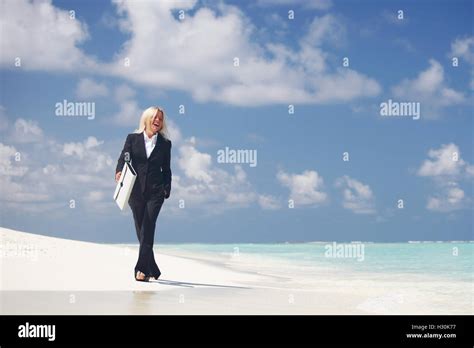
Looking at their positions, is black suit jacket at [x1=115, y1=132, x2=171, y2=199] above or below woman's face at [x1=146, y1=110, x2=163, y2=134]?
below

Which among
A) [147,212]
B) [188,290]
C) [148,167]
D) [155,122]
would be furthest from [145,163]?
[188,290]

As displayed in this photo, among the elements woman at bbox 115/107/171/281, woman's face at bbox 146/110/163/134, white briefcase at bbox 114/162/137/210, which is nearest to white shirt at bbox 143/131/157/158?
woman at bbox 115/107/171/281

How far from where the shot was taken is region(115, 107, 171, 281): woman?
10203 mm

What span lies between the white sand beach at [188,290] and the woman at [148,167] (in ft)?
3.34

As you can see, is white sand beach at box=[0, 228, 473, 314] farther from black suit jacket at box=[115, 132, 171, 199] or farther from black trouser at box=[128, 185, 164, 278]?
black suit jacket at box=[115, 132, 171, 199]

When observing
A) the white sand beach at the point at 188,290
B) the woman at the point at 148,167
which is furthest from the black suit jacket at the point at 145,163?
the white sand beach at the point at 188,290

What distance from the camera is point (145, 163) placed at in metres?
10.2

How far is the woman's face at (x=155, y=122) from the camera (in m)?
10.2

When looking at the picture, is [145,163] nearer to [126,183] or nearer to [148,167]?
[148,167]

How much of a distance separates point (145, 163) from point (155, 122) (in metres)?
0.66
